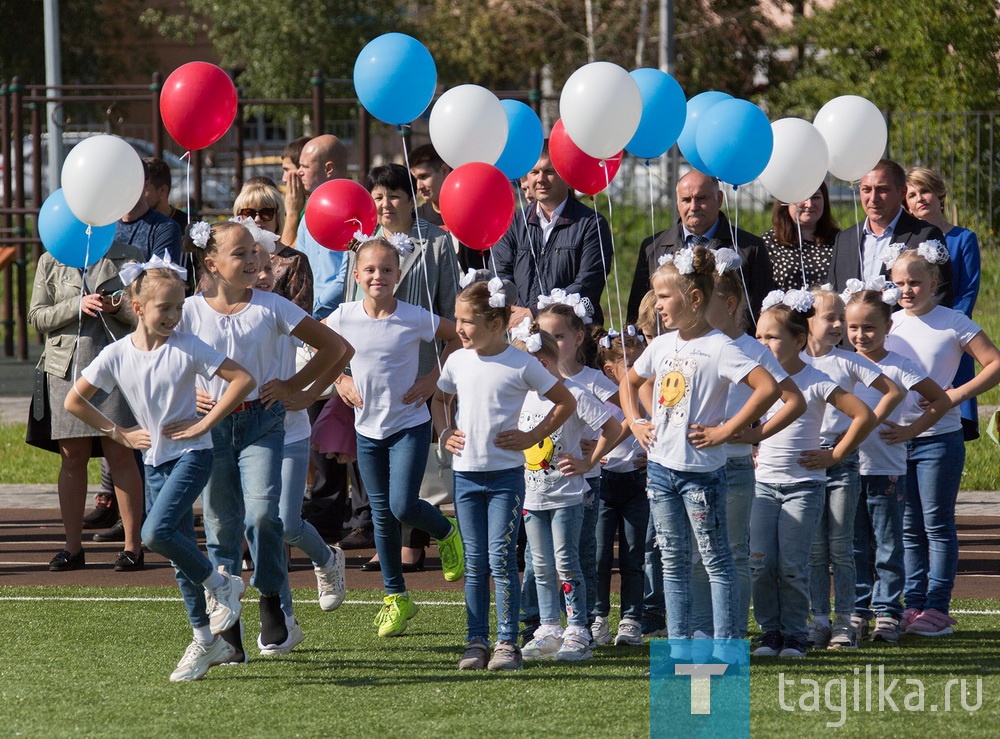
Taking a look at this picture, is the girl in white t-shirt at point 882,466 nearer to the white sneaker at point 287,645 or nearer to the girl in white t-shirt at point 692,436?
the girl in white t-shirt at point 692,436

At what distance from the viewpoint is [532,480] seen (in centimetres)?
607

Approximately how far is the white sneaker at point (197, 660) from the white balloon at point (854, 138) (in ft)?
12.7

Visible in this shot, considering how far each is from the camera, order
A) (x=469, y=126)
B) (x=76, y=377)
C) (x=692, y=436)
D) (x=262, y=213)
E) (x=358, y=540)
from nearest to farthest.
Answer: (x=692, y=436) → (x=469, y=126) → (x=262, y=213) → (x=76, y=377) → (x=358, y=540)

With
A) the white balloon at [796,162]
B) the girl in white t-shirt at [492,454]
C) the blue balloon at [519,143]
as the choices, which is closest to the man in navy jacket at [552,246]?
the blue balloon at [519,143]

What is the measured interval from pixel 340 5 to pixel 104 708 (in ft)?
84.4

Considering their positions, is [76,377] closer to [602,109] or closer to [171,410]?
[171,410]

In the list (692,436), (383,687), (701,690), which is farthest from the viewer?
(383,687)

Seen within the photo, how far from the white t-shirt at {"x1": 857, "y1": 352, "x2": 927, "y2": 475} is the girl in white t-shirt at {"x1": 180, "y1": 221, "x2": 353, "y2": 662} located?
88.8 inches

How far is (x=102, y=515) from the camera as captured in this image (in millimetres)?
9180

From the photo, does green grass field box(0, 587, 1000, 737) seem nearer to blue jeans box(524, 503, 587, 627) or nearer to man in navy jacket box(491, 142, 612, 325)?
blue jeans box(524, 503, 587, 627)

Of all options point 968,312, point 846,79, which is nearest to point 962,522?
point 968,312

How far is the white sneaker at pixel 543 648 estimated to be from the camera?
19.6ft

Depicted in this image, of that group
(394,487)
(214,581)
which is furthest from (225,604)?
(394,487)

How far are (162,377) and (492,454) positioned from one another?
4.23 ft
